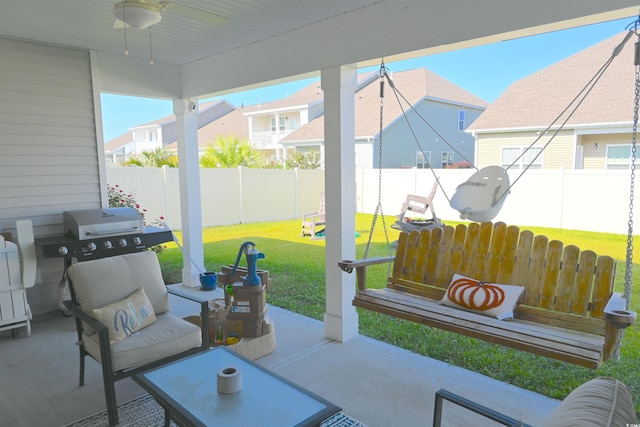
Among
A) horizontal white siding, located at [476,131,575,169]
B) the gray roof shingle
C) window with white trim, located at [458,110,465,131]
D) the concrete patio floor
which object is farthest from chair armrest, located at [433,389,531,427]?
window with white trim, located at [458,110,465,131]

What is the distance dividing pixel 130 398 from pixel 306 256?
13.1ft

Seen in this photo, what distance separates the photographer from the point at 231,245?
7391mm

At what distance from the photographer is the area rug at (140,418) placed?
2.33m

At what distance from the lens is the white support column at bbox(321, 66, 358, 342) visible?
10.9 ft

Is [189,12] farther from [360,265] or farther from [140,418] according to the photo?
[140,418]

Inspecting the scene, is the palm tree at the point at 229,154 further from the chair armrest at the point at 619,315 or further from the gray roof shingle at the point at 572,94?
the chair armrest at the point at 619,315

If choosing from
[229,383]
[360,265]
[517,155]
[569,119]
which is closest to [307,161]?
[517,155]

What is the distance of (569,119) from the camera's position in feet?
27.9

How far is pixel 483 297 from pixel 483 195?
1004 mm

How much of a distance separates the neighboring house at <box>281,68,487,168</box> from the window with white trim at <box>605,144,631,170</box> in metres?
4.69

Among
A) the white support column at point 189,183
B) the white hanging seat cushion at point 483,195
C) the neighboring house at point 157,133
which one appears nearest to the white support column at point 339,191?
the white hanging seat cushion at point 483,195

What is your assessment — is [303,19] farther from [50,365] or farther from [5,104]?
[50,365]

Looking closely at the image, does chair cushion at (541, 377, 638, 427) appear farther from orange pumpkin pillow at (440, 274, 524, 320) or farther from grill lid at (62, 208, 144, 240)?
grill lid at (62, 208, 144, 240)

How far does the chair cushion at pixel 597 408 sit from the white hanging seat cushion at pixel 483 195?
78.8 inches
